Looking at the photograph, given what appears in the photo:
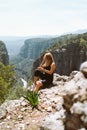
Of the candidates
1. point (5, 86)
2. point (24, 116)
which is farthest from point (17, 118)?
point (5, 86)

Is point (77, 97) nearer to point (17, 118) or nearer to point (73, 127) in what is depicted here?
point (73, 127)

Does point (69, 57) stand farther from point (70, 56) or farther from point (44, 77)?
point (44, 77)

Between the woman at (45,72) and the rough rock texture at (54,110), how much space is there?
1.26 ft

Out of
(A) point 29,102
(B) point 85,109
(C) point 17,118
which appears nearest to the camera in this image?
(B) point 85,109

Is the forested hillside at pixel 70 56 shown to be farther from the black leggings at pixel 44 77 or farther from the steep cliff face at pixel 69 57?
the black leggings at pixel 44 77

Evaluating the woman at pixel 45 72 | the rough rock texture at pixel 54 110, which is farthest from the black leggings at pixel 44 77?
the rough rock texture at pixel 54 110

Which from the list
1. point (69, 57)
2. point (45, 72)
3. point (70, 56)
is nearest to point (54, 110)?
point (45, 72)

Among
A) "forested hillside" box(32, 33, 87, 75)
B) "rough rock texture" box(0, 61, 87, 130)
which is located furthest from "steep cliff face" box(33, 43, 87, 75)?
"rough rock texture" box(0, 61, 87, 130)

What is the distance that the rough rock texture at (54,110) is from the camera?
21.0ft

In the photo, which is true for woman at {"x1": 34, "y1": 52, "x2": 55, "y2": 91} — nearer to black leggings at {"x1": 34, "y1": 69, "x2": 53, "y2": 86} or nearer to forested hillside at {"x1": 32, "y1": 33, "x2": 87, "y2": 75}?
black leggings at {"x1": 34, "y1": 69, "x2": 53, "y2": 86}

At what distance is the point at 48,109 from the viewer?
11.2m

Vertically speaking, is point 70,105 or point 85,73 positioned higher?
point 85,73

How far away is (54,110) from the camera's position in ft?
36.3

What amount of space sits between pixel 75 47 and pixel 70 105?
11631 cm
